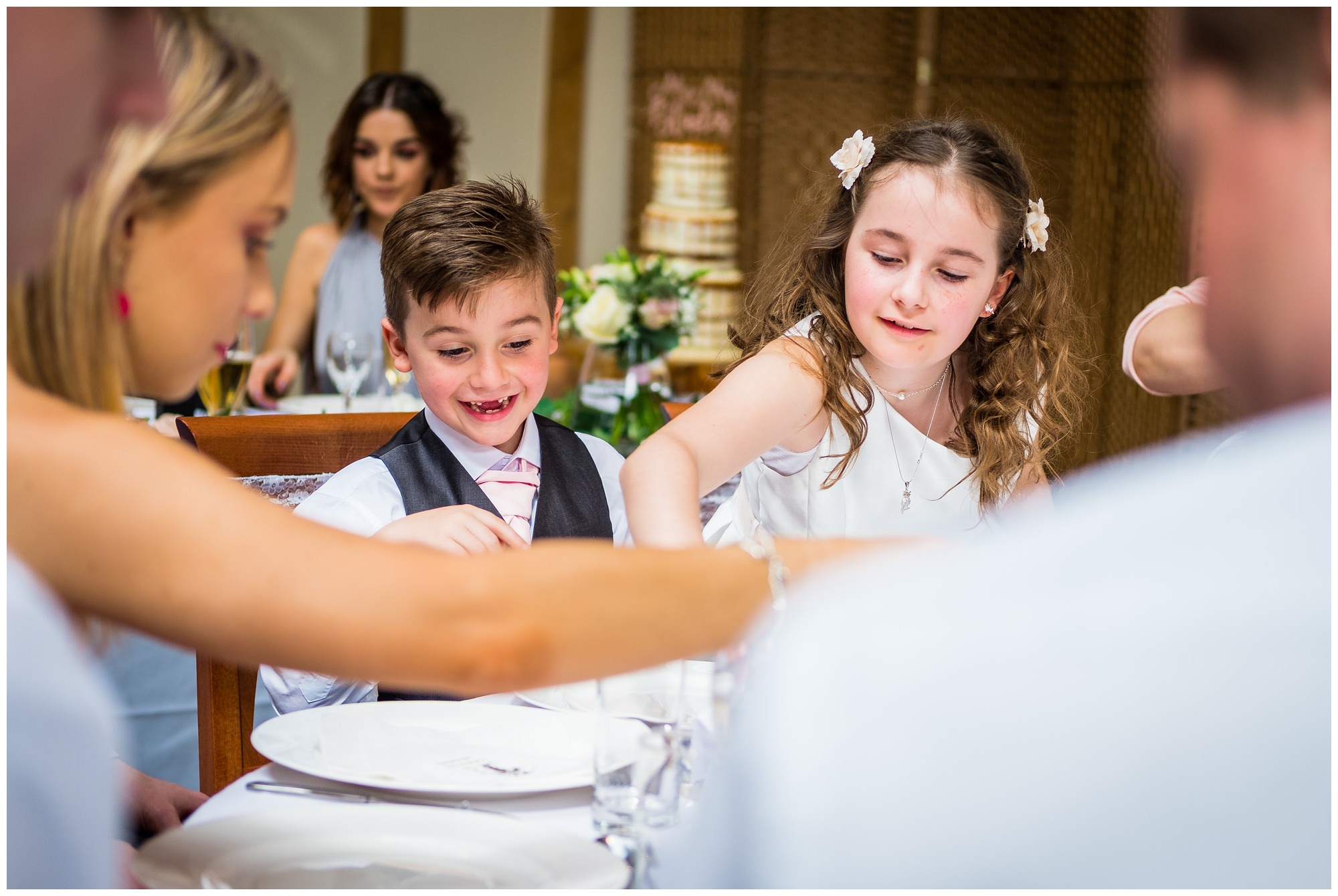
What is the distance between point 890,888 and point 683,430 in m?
1.08

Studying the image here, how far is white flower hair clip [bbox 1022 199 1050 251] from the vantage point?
1926mm

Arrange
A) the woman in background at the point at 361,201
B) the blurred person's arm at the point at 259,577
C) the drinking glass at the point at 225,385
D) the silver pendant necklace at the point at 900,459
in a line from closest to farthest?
the blurred person's arm at the point at 259,577, the silver pendant necklace at the point at 900,459, the drinking glass at the point at 225,385, the woman in background at the point at 361,201

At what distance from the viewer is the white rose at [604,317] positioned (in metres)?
2.79

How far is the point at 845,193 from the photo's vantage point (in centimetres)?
201

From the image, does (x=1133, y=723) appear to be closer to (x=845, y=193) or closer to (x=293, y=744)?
(x=293, y=744)

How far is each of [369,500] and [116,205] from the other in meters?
1.06

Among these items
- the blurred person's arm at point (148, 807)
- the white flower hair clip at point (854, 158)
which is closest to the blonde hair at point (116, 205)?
the blurred person's arm at point (148, 807)

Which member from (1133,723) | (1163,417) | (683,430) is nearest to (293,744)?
(683,430)

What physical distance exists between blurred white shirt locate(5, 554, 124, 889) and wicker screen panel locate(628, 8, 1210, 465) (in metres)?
4.89

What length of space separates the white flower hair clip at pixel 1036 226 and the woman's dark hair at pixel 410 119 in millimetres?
2019

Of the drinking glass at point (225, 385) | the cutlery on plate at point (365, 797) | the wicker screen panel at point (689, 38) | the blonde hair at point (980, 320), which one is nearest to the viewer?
the cutlery on plate at point (365, 797)

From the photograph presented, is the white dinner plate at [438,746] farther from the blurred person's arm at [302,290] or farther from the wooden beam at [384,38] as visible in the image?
the wooden beam at [384,38]

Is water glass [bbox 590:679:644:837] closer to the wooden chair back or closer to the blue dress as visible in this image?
the wooden chair back

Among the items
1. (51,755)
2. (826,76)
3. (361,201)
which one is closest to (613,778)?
(51,755)
